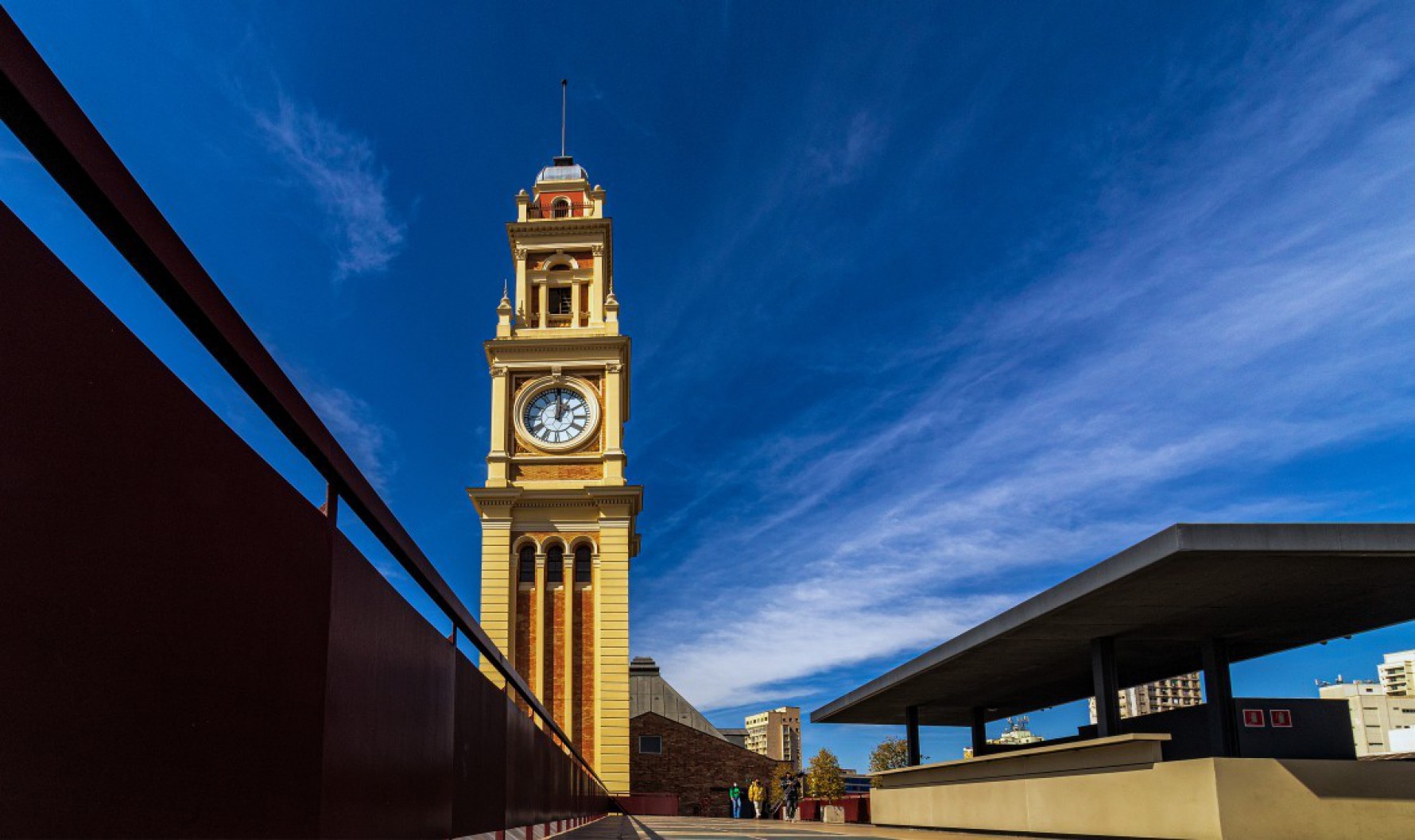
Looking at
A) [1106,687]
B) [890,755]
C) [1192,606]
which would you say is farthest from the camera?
[890,755]

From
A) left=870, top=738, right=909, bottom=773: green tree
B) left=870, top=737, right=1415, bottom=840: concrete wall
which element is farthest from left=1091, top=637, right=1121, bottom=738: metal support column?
left=870, top=738, right=909, bottom=773: green tree

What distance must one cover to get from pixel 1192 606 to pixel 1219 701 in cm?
250

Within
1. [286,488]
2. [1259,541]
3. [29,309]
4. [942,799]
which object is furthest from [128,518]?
[942,799]

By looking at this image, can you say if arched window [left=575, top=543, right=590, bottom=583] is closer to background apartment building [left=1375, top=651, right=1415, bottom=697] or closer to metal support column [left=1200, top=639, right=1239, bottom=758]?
metal support column [left=1200, top=639, right=1239, bottom=758]

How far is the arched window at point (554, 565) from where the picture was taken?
3712 cm

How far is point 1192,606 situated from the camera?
11.5m

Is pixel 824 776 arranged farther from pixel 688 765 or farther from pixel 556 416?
pixel 556 416

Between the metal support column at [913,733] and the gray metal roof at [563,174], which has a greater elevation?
the gray metal roof at [563,174]

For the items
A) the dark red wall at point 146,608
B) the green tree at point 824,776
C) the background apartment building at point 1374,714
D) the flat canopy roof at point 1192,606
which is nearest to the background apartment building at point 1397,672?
the background apartment building at point 1374,714

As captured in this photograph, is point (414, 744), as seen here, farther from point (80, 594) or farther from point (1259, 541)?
point (1259, 541)

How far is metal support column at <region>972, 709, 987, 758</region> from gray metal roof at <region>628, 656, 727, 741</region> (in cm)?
2765

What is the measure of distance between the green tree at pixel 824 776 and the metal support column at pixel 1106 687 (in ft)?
138

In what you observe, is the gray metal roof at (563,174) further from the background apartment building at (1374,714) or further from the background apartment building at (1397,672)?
the background apartment building at (1397,672)

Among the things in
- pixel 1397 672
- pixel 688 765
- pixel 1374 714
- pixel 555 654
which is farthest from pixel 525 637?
pixel 1397 672
